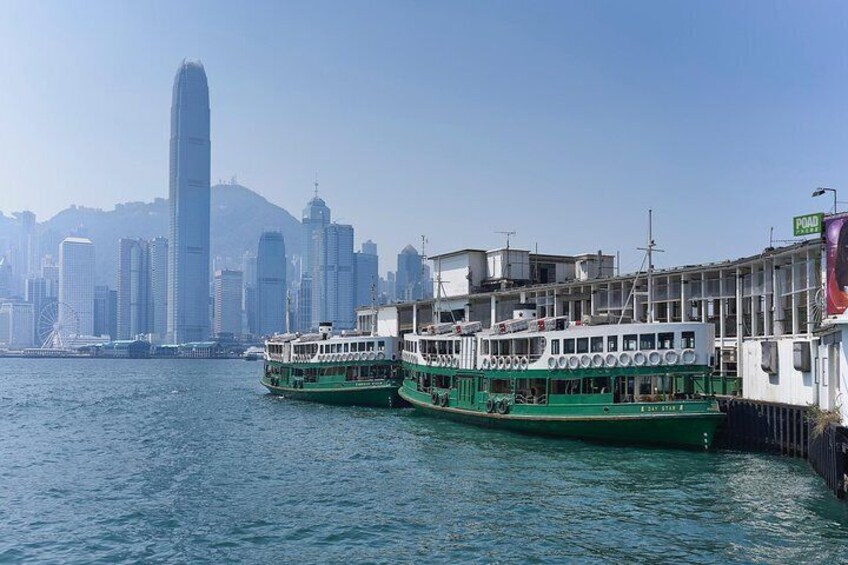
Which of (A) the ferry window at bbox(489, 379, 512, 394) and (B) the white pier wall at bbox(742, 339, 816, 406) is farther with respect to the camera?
(A) the ferry window at bbox(489, 379, 512, 394)

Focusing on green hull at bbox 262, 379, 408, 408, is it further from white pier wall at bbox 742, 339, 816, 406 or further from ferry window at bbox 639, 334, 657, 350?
white pier wall at bbox 742, 339, 816, 406

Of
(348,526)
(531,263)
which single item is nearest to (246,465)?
(348,526)

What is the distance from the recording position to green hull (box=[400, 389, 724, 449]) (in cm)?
3703

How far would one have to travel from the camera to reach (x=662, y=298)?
172 feet

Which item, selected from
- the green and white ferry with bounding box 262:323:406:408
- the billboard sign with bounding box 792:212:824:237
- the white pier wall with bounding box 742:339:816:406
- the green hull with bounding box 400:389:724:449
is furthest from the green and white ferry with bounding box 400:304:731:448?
the green and white ferry with bounding box 262:323:406:408

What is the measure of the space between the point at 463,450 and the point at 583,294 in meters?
23.8

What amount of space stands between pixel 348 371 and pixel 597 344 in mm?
28971

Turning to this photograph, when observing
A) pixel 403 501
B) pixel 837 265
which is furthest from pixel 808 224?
pixel 403 501

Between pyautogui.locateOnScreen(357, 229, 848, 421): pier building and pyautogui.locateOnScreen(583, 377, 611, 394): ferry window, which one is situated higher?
pyautogui.locateOnScreen(357, 229, 848, 421): pier building

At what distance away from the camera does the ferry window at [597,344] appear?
4066 cm

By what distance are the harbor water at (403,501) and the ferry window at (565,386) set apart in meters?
2.75

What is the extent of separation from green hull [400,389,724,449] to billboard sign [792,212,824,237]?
925 centimetres

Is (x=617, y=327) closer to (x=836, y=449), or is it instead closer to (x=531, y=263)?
(x=836, y=449)

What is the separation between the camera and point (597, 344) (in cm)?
4088
